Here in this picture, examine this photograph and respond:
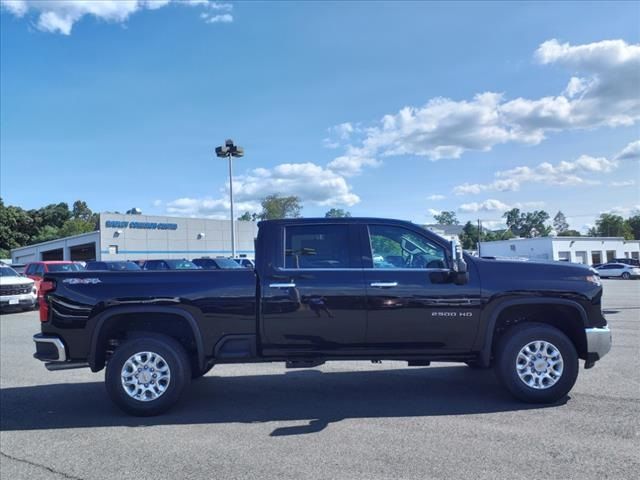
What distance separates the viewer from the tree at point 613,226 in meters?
107

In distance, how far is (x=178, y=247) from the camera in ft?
166

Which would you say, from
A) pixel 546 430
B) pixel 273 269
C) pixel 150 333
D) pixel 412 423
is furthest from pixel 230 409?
pixel 546 430

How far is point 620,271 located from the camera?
4338cm

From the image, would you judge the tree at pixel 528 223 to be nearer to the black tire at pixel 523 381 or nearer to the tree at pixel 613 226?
the tree at pixel 613 226

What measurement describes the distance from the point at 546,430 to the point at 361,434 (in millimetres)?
1671

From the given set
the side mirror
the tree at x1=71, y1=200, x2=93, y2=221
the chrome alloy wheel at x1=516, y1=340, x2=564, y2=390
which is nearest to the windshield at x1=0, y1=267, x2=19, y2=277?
the side mirror

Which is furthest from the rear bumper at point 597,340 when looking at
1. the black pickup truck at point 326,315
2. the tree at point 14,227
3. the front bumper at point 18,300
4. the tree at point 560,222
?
the tree at point 560,222

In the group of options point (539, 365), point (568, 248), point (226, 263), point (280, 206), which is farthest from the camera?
point (280, 206)

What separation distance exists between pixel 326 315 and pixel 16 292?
48.7ft

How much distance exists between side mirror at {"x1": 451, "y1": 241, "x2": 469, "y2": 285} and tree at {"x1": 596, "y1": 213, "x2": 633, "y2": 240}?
116 metres

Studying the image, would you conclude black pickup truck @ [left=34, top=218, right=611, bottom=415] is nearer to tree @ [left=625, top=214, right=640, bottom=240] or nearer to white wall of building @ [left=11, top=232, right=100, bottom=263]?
white wall of building @ [left=11, top=232, right=100, bottom=263]

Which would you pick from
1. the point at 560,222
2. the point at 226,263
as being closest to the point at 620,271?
the point at 226,263

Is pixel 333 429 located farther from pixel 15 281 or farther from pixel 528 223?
pixel 528 223

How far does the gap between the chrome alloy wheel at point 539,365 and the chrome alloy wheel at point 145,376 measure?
12.2 ft
